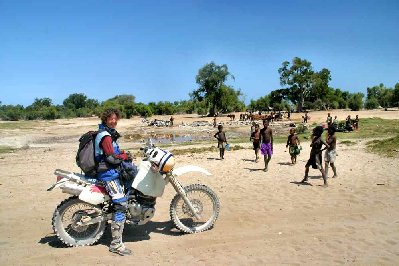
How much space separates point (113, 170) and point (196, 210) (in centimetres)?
164

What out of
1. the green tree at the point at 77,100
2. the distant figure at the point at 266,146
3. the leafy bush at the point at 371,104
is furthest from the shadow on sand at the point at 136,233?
the green tree at the point at 77,100

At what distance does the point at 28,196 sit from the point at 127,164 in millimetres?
4964

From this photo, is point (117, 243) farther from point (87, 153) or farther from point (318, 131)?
point (318, 131)

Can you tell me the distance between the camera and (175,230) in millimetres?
6977

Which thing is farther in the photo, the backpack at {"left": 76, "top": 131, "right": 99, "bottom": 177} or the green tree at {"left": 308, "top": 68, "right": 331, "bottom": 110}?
the green tree at {"left": 308, "top": 68, "right": 331, "bottom": 110}

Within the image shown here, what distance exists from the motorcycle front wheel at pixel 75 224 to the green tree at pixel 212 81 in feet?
231

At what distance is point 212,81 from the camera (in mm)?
76312

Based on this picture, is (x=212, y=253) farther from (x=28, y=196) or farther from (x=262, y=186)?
(x=28, y=196)

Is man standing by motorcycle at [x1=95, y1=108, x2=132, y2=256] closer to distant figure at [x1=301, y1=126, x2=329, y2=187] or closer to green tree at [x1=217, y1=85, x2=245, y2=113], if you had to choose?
distant figure at [x1=301, y1=126, x2=329, y2=187]

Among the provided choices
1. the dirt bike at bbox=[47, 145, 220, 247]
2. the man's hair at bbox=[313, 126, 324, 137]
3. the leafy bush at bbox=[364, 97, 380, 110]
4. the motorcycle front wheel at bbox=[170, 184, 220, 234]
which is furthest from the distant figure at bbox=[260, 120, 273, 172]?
the leafy bush at bbox=[364, 97, 380, 110]

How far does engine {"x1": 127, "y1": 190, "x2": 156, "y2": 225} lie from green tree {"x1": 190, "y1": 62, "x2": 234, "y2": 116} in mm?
70252

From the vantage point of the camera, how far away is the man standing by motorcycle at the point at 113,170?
5879 millimetres

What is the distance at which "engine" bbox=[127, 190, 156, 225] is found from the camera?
6277mm

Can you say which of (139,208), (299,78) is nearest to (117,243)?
(139,208)
